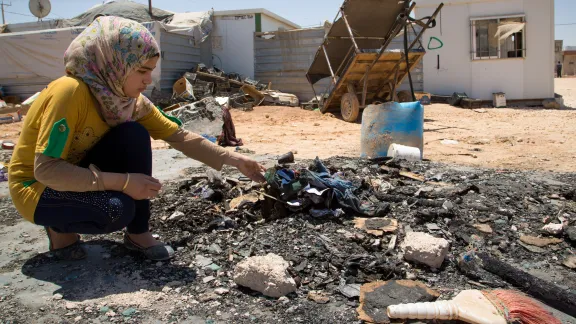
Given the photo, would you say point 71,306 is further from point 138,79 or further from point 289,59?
point 289,59

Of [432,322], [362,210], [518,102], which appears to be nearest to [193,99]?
[518,102]


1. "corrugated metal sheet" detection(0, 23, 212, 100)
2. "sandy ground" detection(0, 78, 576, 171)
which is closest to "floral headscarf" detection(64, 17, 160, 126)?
"sandy ground" detection(0, 78, 576, 171)

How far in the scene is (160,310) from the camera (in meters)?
1.93

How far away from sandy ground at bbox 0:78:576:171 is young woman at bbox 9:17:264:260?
3919mm

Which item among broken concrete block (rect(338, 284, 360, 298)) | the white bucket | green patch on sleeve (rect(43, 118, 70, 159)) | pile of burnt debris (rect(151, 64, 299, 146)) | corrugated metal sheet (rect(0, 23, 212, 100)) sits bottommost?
broken concrete block (rect(338, 284, 360, 298))

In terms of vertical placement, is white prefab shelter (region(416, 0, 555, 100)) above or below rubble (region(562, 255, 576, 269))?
above

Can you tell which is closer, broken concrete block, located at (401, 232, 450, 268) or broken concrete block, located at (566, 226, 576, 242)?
broken concrete block, located at (401, 232, 450, 268)

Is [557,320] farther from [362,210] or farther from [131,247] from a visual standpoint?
[131,247]

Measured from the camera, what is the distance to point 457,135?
785 centimetres

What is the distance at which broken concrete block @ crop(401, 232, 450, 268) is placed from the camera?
2273 millimetres

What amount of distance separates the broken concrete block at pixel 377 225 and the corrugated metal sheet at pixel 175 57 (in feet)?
39.7

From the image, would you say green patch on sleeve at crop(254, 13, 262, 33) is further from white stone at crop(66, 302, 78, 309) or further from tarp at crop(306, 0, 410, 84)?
white stone at crop(66, 302, 78, 309)

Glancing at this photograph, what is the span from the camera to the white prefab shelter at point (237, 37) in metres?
15.5

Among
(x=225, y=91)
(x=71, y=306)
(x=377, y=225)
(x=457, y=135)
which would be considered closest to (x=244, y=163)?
(x=377, y=225)
